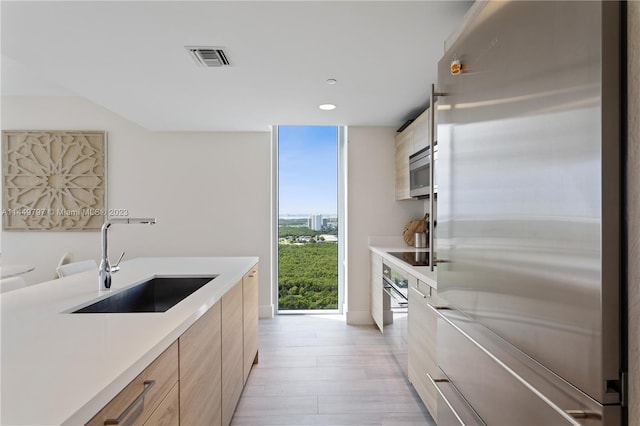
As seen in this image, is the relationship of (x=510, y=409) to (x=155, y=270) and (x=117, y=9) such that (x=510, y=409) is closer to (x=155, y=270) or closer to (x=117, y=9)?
(x=155, y=270)

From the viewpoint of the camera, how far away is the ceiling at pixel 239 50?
168 centimetres

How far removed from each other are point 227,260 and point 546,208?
238 cm

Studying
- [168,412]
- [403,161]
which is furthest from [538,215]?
[403,161]

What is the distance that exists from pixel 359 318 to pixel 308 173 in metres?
1.94

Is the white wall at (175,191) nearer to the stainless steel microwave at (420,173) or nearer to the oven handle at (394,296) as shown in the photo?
the oven handle at (394,296)

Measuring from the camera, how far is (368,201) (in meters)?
4.06

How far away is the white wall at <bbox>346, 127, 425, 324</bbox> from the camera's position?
13.3ft

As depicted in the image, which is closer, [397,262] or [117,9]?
[117,9]

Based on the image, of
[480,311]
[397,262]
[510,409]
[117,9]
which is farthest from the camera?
[397,262]

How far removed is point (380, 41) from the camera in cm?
197

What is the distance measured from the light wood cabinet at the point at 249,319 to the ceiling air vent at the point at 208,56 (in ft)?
4.93

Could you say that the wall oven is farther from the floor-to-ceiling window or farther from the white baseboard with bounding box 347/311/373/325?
the floor-to-ceiling window

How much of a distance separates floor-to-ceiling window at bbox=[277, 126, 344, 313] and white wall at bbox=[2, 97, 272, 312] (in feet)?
0.87

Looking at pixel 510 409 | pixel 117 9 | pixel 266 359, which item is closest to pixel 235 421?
pixel 266 359
